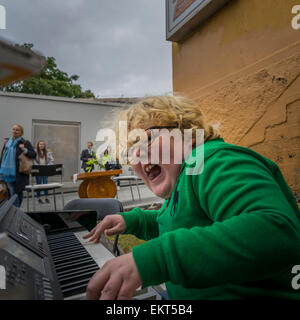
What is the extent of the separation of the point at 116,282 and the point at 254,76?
65.9 inches

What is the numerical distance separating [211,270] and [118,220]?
66cm

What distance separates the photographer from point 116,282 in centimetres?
46

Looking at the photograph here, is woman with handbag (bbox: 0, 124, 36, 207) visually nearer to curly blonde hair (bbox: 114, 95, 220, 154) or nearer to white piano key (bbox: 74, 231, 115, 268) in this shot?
white piano key (bbox: 74, 231, 115, 268)

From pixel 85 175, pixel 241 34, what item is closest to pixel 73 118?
pixel 85 175

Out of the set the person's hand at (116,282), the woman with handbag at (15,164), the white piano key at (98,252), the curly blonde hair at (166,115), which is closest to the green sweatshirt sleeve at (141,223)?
the white piano key at (98,252)

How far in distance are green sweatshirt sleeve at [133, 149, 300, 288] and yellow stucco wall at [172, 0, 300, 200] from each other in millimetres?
1084

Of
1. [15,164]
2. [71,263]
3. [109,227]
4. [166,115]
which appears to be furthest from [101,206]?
[15,164]

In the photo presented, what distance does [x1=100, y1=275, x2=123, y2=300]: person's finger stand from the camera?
46 centimetres

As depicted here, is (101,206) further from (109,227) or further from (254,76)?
(254,76)

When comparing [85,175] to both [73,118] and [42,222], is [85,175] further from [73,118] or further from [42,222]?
[73,118]

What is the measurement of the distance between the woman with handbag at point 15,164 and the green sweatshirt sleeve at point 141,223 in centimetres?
459

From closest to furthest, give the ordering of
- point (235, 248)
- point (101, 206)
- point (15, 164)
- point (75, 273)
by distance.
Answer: point (235, 248), point (75, 273), point (101, 206), point (15, 164)

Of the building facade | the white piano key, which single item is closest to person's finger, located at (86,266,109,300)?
the white piano key
